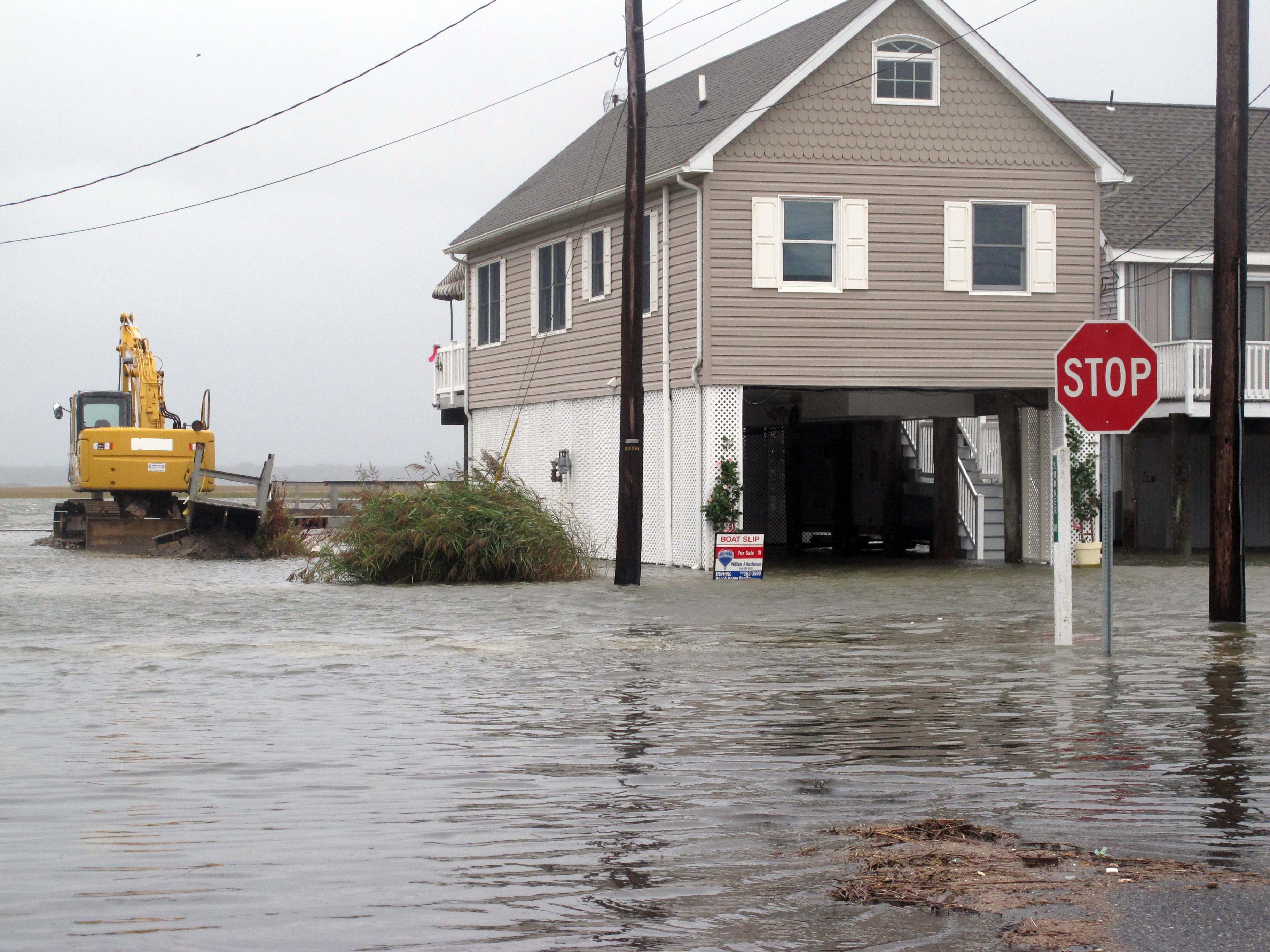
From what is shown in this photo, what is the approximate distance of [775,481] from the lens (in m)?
36.5

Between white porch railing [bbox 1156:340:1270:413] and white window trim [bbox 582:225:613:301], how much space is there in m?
10.2

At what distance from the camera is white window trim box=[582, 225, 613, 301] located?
29078 mm

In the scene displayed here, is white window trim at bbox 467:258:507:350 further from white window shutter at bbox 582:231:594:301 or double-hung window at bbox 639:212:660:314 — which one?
double-hung window at bbox 639:212:660:314

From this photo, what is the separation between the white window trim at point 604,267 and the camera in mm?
29078

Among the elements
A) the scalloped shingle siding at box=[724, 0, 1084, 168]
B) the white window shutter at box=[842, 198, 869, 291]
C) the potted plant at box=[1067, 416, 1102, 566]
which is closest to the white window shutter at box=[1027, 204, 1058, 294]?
the scalloped shingle siding at box=[724, 0, 1084, 168]

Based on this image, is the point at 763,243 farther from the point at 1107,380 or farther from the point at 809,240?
the point at 1107,380

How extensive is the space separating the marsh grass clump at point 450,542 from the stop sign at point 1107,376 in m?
11.6

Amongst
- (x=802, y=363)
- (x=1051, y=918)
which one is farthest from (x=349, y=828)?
(x=802, y=363)

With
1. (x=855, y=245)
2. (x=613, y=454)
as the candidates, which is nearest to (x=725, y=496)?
(x=613, y=454)

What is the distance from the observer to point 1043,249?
27.5 metres

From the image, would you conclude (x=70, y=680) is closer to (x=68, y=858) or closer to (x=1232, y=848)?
(x=68, y=858)

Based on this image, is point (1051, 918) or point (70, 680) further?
point (70, 680)

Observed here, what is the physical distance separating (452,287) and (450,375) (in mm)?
3805

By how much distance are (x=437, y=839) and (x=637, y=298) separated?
16479 millimetres
